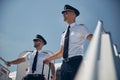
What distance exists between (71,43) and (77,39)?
10cm

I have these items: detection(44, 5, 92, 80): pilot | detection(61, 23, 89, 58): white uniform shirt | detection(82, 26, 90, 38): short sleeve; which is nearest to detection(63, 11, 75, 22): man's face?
detection(44, 5, 92, 80): pilot

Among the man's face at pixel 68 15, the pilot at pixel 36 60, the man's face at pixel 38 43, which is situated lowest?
the pilot at pixel 36 60

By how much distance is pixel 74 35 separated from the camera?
131 inches

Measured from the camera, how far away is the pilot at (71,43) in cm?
294

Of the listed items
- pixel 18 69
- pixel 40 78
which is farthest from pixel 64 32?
pixel 18 69

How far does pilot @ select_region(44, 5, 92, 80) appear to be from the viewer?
2.94 m

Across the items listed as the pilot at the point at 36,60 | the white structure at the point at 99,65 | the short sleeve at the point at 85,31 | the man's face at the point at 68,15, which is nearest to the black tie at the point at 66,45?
the man's face at the point at 68,15

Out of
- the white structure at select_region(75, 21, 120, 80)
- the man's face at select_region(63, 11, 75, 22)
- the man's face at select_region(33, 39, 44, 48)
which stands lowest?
the white structure at select_region(75, 21, 120, 80)

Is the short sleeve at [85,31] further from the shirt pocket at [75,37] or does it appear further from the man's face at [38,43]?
the man's face at [38,43]

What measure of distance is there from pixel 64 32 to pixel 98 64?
251 centimetres

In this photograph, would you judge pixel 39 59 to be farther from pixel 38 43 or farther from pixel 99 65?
pixel 99 65

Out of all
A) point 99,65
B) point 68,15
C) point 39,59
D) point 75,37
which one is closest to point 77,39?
point 75,37

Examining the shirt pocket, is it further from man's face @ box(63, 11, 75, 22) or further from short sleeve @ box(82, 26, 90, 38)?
man's face @ box(63, 11, 75, 22)

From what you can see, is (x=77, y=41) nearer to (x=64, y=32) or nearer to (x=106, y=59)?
(x=64, y=32)
